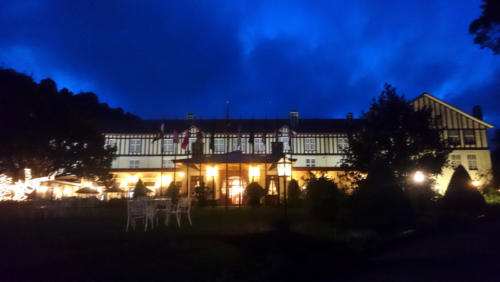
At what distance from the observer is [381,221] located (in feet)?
24.4

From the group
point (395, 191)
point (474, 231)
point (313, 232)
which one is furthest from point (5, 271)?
point (474, 231)

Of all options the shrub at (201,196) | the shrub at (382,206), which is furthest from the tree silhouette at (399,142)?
the shrub at (201,196)

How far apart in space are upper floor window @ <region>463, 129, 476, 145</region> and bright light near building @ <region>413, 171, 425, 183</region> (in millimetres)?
16035

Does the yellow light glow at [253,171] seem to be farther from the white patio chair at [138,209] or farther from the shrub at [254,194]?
the white patio chair at [138,209]

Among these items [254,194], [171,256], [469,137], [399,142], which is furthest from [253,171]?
[469,137]

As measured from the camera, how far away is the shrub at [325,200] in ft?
30.8

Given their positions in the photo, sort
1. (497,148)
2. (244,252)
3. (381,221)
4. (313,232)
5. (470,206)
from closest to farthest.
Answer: (244,252) < (381,221) < (313,232) < (470,206) < (497,148)

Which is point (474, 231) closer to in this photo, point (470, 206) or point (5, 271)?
point (470, 206)

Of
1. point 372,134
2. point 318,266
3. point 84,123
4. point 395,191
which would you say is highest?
point 84,123

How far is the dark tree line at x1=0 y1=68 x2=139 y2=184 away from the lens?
51.3 feet

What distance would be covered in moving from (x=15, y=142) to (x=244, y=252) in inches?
613

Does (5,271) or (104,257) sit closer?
(5,271)

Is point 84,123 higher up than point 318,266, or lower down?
higher up

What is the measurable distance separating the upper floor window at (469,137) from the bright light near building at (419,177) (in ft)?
52.6
